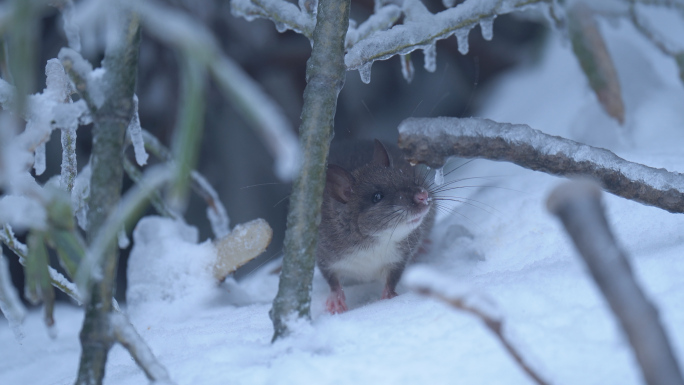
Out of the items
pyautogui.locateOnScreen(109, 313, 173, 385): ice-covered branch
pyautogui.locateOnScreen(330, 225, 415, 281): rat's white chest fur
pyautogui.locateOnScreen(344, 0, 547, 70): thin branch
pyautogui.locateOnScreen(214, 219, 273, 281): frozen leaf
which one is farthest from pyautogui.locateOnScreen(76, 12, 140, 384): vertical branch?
pyautogui.locateOnScreen(330, 225, 415, 281): rat's white chest fur

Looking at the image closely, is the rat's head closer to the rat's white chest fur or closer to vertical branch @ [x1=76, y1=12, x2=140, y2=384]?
the rat's white chest fur

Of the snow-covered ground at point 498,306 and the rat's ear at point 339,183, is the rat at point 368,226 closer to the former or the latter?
the rat's ear at point 339,183

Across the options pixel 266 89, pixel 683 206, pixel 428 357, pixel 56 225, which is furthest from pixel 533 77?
pixel 56 225

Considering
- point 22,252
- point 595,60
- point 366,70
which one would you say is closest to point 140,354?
point 22,252

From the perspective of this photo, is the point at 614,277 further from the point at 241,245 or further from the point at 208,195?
the point at 208,195


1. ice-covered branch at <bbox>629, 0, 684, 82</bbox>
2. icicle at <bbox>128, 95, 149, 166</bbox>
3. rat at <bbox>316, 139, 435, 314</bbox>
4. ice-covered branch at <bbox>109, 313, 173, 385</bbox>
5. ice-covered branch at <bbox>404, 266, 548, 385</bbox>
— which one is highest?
ice-covered branch at <bbox>629, 0, 684, 82</bbox>

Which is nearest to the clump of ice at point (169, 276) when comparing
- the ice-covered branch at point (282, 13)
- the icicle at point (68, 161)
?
the icicle at point (68, 161)
